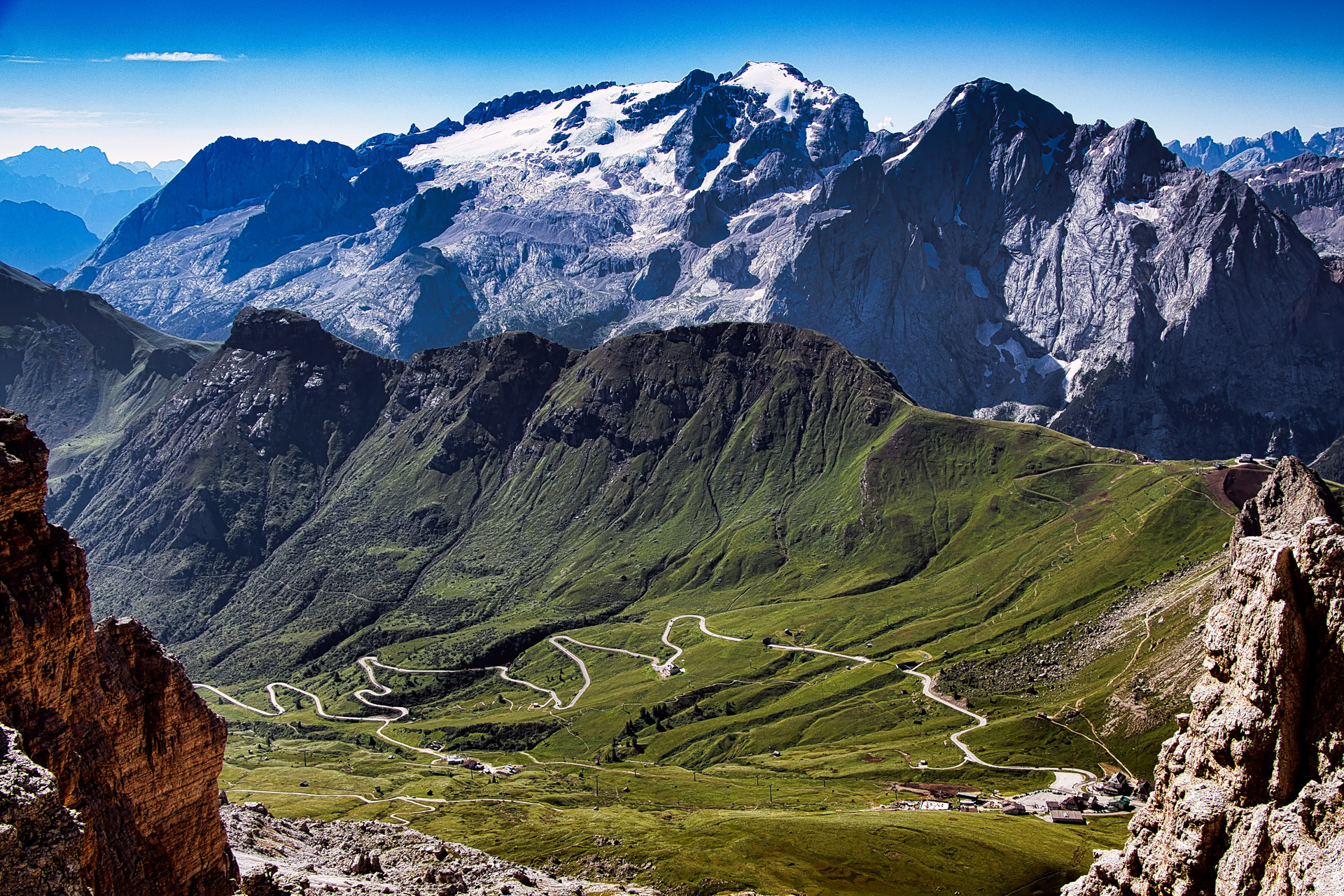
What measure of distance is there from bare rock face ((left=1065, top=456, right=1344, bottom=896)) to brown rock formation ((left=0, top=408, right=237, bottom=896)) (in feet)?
140

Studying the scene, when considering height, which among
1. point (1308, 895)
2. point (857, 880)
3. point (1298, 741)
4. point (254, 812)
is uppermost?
point (1298, 741)

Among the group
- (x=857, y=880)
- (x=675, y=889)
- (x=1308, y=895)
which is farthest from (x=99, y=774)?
(x=857, y=880)

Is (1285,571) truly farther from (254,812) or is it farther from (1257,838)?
(254,812)

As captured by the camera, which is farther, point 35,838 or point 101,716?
point 101,716

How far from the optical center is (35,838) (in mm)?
29672

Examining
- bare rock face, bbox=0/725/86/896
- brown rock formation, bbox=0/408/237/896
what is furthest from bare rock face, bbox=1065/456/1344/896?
brown rock formation, bbox=0/408/237/896

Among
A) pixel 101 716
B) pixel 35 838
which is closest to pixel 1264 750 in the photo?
pixel 35 838

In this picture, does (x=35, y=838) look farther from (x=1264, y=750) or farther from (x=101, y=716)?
(x=1264, y=750)

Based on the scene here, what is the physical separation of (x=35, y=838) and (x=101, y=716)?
24.6 m

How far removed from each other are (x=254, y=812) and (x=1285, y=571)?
124 meters

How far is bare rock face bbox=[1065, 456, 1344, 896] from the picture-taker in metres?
34.5

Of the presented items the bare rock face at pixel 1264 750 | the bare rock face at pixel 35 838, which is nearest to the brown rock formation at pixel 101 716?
the bare rock face at pixel 35 838

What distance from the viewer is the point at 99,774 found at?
164 feet

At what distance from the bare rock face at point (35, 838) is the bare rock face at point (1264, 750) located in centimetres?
3959
